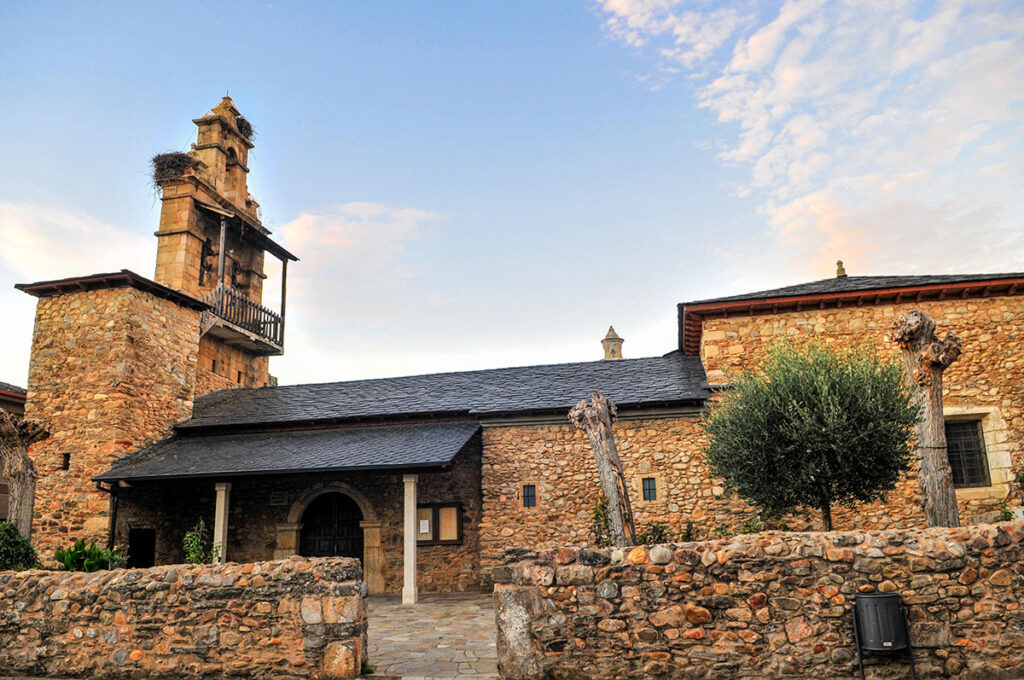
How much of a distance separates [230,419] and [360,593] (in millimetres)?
10470

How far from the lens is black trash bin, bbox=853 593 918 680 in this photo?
5676 millimetres

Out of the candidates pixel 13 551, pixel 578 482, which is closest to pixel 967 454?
pixel 578 482

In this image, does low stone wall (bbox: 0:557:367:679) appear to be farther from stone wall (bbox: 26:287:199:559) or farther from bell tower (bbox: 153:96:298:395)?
bell tower (bbox: 153:96:298:395)

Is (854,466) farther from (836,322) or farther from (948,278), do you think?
(948,278)

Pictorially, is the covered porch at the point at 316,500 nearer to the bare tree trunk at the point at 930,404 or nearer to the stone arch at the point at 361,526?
the stone arch at the point at 361,526

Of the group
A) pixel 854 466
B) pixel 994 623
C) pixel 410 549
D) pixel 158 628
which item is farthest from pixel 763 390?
pixel 158 628

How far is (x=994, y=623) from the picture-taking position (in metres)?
5.77

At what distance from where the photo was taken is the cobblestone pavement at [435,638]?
22.2 feet

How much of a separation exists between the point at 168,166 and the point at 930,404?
1935cm

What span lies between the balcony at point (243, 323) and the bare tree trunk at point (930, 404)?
15.8 metres

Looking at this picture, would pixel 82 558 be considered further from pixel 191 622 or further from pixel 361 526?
pixel 191 622

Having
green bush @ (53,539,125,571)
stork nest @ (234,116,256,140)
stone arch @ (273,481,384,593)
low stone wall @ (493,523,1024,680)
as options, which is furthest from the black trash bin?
stork nest @ (234,116,256,140)

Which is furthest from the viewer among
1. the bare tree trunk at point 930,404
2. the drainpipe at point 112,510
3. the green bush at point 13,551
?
the drainpipe at point 112,510

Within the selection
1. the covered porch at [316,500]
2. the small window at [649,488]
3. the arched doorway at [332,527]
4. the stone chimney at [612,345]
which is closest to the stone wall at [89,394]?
the covered porch at [316,500]
